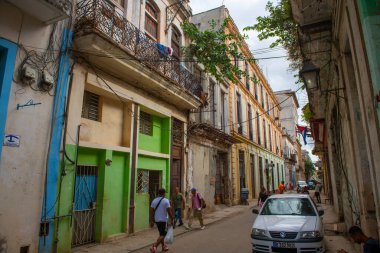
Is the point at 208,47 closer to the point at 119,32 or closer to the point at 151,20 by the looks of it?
the point at 151,20

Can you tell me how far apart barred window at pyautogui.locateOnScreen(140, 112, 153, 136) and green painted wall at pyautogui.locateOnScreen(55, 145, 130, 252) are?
1.98 meters

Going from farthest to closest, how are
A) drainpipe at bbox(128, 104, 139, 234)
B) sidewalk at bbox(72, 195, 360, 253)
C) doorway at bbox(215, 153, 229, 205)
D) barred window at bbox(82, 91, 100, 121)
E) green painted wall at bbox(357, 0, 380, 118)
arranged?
doorway at bbox(215, 153, 229, 205)
drainpipe at bbox(128, 104, 139, 234)
barred window at bbox(82, 91, 100, 121)
sidewalk at bbox(72, 195, 360, 253)
green painted wall at bbox(357, 0, 380, 118)

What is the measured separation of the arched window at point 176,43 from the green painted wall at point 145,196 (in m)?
5.53

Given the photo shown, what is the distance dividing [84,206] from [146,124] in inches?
181

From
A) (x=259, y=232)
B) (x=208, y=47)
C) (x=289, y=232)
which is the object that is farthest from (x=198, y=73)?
(x=289, y=232)

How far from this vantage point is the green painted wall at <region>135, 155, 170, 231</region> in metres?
10.6

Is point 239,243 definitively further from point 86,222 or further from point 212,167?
point 212,167

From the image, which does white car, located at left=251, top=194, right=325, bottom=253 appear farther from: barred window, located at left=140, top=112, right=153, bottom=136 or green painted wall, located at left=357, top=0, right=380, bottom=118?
barred window, located at left=140, top=112, right=153, bottom=136

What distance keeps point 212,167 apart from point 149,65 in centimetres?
919

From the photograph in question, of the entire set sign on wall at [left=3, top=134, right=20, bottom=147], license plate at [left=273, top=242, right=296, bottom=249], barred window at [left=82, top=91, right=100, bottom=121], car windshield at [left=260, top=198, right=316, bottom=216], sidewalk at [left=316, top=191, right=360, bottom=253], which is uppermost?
barred window at [left=82, top=91, right=100, bottom=121]

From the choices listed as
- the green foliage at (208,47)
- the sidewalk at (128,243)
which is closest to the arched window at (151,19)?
the green foliage at (208,47)

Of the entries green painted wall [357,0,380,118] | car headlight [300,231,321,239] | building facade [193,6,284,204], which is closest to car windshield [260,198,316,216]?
car headlight [300,231,321,239]

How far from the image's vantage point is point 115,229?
30.9ft

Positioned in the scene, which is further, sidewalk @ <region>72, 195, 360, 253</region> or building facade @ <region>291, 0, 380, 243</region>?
sidewalk @ <region>72, 195, 360, 253</region>
